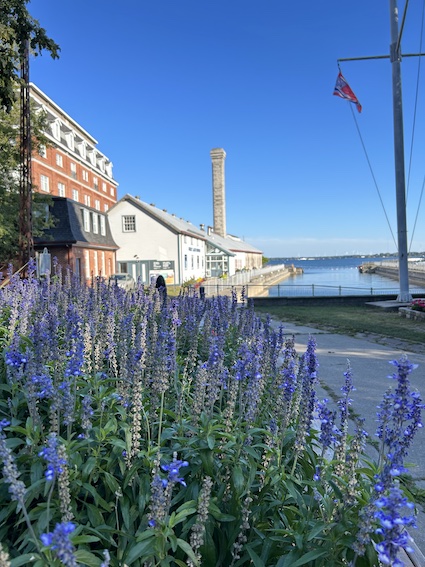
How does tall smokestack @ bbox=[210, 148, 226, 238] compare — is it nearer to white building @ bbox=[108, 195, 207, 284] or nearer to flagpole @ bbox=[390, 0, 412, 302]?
white building @ bbox=[108, 195, 207, 284]

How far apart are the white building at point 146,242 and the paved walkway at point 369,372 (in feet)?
88.8

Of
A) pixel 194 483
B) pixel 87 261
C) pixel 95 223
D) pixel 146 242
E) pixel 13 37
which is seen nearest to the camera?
pixel 194 483

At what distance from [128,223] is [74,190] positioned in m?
12.0

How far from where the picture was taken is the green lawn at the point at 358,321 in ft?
39.2

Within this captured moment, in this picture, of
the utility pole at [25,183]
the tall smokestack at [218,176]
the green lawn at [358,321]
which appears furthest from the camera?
the tall smokestack at [218,176]

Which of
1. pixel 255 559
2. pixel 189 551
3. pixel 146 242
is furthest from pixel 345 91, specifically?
pixel 146 242

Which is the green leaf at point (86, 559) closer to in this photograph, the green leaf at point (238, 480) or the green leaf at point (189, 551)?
the green leaf at point (189, 551)

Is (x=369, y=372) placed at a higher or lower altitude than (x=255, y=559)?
lower

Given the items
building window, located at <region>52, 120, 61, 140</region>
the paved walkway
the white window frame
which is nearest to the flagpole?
the paved walkway

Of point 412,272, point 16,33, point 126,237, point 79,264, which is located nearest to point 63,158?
point 126,237

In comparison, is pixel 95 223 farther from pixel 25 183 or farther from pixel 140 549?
pixel 140 549

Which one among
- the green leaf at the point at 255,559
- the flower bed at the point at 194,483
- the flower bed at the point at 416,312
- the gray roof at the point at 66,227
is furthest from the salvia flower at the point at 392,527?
the gray roof at the point at 66,227

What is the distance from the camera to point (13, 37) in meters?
10.8

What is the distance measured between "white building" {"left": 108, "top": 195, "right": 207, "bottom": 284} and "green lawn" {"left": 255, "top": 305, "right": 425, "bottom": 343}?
19850 millimetres
